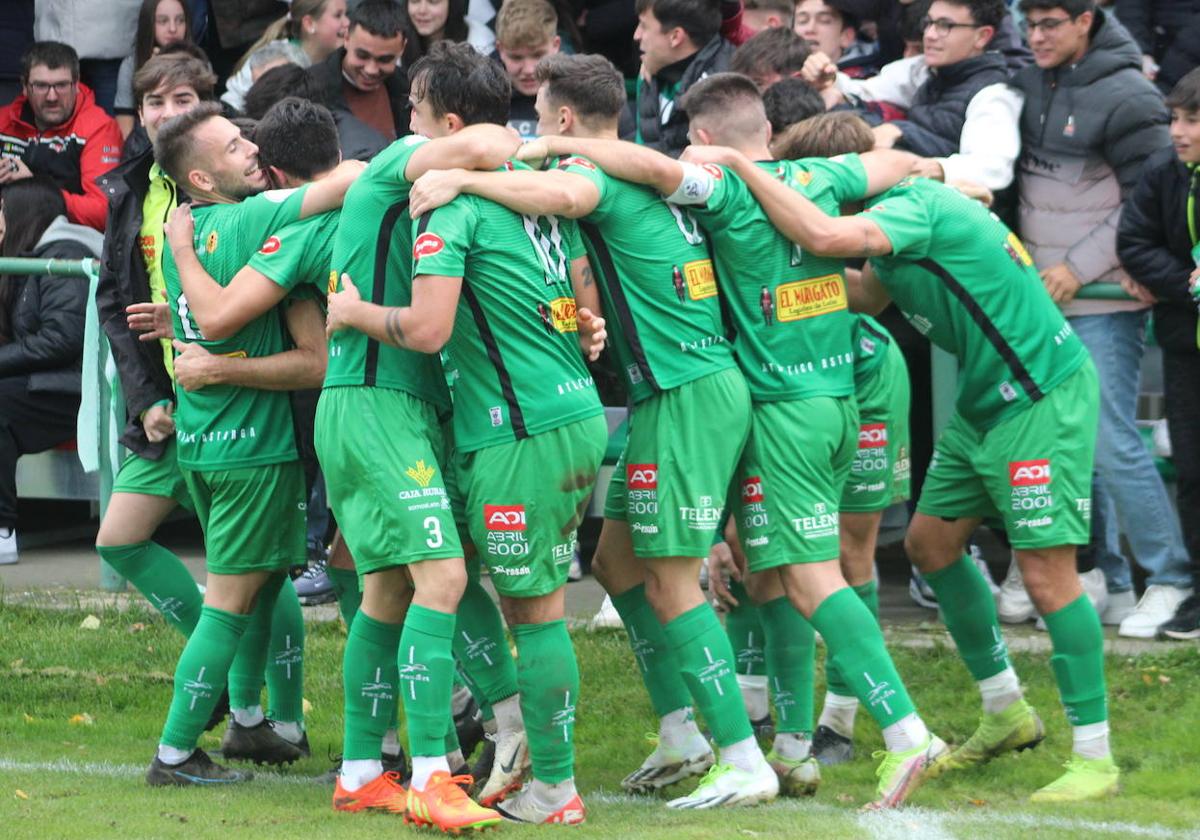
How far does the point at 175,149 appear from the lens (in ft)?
21.5

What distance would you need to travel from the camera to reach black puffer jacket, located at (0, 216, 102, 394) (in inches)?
383

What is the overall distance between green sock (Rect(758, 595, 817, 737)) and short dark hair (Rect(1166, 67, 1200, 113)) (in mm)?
2563

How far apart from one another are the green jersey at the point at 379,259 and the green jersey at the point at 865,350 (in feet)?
5.92

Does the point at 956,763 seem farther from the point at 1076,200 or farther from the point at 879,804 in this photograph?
the point at 1076,200

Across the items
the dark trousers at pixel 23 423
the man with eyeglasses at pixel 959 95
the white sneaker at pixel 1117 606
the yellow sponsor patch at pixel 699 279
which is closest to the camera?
the yellow sponsor patch at pixel 699 279

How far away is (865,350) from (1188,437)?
1.92 metres

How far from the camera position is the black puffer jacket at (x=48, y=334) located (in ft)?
31.9

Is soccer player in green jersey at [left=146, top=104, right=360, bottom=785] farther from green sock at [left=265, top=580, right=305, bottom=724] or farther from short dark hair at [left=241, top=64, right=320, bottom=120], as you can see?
short dark hair at [left=241, top=64, right=320, bottom=120]

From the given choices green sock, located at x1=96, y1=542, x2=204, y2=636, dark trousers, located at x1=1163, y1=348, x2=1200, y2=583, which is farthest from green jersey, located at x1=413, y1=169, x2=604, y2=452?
dark trousers, located at x1=1163, y1=348, x2=1200, y2=583

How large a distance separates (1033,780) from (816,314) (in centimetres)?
180

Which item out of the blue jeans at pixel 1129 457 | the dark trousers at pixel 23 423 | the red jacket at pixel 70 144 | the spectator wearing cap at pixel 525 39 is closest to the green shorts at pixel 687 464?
the blue jeans at pixel 1129 457

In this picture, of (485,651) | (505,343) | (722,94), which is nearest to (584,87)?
(722,94)

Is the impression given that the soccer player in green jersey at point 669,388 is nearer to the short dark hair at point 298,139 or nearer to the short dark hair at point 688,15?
the short dark hair at point 298,139

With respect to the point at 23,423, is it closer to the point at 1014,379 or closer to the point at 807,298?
the point at 807,298
